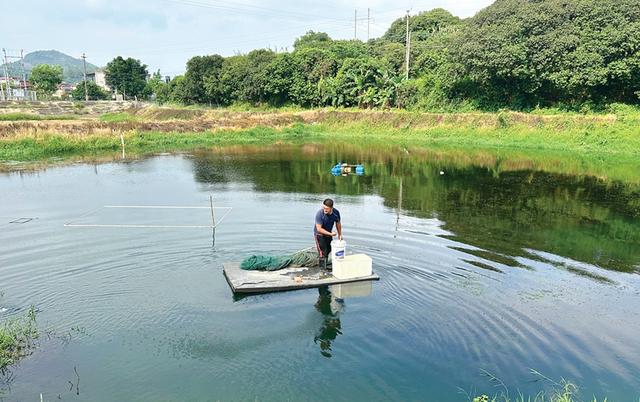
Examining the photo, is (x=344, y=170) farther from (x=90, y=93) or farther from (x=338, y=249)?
(x=90, y=93)

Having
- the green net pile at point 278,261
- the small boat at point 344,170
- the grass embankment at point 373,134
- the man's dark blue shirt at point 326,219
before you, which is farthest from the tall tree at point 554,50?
the green net pile at point 278,261

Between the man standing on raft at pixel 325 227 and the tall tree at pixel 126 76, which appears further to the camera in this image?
the tall tree at pixel 126 76

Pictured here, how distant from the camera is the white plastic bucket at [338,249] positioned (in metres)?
10.5

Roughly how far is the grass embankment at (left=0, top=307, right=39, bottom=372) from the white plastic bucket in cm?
576

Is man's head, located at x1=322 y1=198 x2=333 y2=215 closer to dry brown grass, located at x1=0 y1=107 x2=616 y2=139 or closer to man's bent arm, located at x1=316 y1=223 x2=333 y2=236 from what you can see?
man's bent arm, located at x1=316 y1=223 x2=333 y2=236

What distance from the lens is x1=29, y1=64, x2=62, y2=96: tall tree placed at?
94.4 meters

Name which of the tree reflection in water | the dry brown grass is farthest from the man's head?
the dry brown grass

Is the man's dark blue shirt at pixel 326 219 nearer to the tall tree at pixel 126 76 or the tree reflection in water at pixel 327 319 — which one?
the tree reflection in water at pixel 327 319

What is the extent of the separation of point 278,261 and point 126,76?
8645 centimetres

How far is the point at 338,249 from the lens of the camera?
10555 mm

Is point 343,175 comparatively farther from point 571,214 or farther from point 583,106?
point 583,106

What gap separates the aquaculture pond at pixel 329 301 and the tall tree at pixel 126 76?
239 ft

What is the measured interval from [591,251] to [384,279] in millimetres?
6374

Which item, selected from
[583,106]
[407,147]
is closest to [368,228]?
[407,147]
